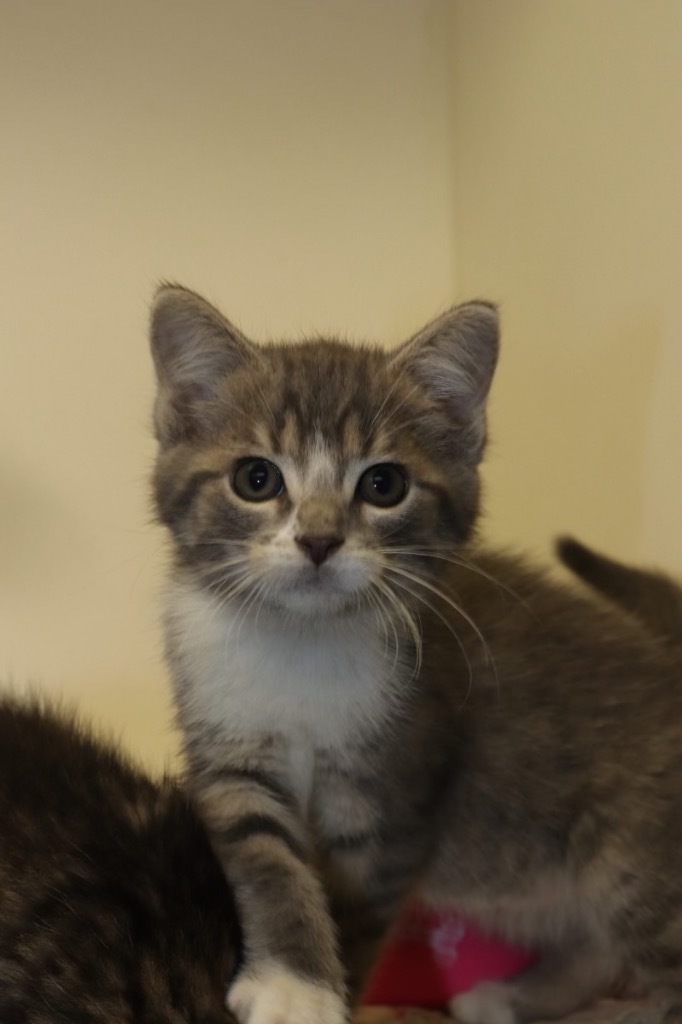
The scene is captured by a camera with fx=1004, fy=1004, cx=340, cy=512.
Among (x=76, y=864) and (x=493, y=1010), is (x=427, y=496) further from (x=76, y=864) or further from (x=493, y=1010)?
(x=493, y=1010)

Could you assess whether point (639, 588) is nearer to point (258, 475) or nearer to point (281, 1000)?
point (258, 475)

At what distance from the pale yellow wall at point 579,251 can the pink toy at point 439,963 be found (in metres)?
0.58

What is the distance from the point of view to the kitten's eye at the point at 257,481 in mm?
1062

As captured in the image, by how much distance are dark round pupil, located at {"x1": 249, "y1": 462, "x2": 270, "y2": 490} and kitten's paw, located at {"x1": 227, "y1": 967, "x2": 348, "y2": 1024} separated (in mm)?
476

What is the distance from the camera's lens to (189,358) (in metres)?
1.15

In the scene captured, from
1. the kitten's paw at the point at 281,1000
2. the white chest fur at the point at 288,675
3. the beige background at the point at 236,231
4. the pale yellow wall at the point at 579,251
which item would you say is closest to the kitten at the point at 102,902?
the kitten's paw at the point at 281,1000

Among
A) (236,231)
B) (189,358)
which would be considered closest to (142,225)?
(236,231)

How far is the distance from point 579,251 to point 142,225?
76cm

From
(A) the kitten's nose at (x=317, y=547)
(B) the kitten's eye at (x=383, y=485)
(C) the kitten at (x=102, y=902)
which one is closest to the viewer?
(C) the kitten at (x=102, y=902)

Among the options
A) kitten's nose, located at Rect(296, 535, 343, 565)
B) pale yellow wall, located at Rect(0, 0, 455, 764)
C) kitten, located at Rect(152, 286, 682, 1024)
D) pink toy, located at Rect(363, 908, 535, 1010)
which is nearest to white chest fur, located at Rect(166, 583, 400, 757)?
kitten, located at Rect(152, 286, 682, 1024)

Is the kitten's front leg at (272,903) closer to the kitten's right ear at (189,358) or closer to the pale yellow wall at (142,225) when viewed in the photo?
the kitten's right ear at (189,358)

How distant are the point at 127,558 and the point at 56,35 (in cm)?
91

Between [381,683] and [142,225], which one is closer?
[381,683]

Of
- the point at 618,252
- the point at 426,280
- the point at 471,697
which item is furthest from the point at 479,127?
the point at 471,697
